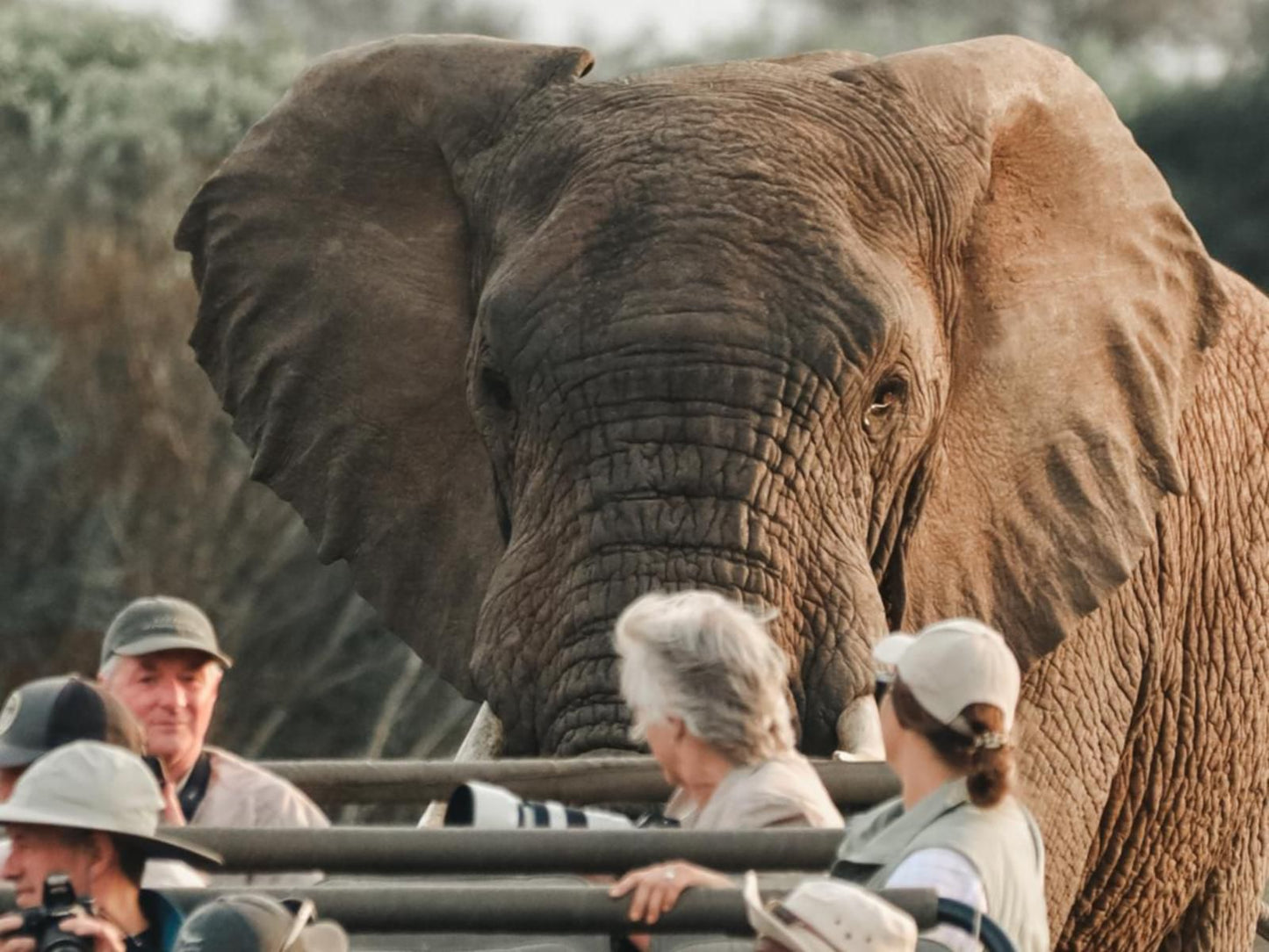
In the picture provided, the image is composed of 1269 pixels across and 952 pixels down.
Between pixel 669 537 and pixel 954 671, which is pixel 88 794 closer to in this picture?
pixel 954 671

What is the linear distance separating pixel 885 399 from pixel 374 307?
4.19 ft

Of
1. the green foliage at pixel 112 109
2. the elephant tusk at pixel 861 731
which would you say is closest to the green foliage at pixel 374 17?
the green foliage at pixel 112 109

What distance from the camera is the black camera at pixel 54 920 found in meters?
3.74

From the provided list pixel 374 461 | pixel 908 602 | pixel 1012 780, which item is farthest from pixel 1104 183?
pixel 1012 780

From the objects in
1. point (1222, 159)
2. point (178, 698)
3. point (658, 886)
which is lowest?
point (1222, 159)

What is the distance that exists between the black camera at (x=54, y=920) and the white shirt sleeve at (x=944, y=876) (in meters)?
0.85

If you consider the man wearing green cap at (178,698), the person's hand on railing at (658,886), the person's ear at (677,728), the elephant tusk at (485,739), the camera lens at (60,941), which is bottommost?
the elephant tusk at (485,739)

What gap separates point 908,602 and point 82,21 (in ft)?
82.8

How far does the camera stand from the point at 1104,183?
287 inches

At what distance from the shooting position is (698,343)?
6.37 meters

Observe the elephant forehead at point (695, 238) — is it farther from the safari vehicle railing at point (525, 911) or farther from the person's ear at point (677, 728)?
the safari vehicle railing at point (525, 911)

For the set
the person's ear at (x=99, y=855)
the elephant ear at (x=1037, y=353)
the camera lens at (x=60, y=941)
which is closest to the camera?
the camera lens at (x=60, y=941)

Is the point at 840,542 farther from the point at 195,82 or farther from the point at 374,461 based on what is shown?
the point at 195,82

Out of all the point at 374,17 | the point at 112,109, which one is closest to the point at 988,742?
the point at 112,109
